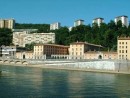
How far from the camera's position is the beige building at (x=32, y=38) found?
120 metres

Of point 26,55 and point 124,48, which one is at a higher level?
point 124,48

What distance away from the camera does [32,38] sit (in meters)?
126

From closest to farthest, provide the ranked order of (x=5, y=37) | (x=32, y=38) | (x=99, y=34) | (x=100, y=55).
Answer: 1. (x=100, y=55)
2. (x=99, y=34)
3. (x=5, y=37)
4. (x=32, y=38)

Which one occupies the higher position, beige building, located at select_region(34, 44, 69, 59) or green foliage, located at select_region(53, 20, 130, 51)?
green foliage, located at select_region(53, 20, 130, 51)

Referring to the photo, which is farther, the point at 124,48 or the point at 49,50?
the point at 49,50

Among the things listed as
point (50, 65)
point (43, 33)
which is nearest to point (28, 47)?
point (43, 33)

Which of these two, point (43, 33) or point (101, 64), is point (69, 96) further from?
point (43, 33)

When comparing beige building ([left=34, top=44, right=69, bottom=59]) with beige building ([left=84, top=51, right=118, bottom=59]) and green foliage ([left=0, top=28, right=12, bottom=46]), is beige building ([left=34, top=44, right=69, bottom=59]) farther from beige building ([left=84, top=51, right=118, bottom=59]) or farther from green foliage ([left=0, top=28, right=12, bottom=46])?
green foliage ([left=0, top=28, right=12, bottom=46])

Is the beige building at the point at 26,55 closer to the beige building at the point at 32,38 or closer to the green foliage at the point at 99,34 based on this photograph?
the green foliage at the point at 99,34

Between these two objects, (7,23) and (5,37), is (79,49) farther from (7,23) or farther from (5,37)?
(7,23)

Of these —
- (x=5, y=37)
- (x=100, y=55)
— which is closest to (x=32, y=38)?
(x=5, y=37)

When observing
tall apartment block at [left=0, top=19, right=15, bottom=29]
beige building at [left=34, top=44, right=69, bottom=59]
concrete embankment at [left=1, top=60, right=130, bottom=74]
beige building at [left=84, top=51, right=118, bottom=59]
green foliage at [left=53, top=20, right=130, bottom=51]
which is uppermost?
tall apartment block at [left=0, top=19, right=15, bottom=29]

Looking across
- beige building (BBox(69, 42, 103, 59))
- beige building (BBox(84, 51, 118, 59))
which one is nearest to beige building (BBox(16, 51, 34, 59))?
beige building (BBox(69, 42, 103, 59))

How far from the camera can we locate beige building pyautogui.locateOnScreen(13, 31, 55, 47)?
4718 inches
